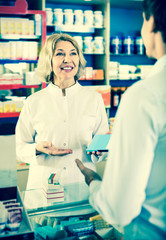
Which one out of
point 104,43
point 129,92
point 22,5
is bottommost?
point 129,92

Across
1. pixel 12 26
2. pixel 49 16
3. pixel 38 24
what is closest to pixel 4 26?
pixel 12 26

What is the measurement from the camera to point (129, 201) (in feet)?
3.01

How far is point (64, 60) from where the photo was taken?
2344 millimetres

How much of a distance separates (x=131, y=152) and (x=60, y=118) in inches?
57.2

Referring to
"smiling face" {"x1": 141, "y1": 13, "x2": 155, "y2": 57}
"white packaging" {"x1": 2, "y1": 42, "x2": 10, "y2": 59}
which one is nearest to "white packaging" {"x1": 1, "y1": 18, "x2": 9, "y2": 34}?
"white packaging" {"x1": 2, "y1": 42, "x2": 10, "y2": 59}

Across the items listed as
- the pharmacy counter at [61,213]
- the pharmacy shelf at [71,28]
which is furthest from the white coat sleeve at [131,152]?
the pharmacy shelf at [71,28]

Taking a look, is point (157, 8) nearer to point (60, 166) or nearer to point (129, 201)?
point (129, 201)

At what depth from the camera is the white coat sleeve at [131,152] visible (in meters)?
0.89

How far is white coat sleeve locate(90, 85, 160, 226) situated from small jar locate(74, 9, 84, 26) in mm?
3810

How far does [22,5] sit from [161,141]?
358 centimetres

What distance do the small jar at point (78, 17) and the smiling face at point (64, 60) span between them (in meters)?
2.27

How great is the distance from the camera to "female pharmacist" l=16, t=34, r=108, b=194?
2264 mm

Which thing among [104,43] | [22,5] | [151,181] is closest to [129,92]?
[151,181]

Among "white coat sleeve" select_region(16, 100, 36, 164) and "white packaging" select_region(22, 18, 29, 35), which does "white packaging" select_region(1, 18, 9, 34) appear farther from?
"white coat sleeve" select_region(16, 100, 36, 164)
